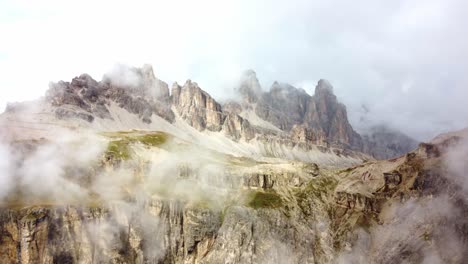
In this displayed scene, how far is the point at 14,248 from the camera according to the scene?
190 m

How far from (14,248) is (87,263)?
30.3m

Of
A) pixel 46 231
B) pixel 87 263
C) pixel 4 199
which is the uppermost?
pixel 4 199

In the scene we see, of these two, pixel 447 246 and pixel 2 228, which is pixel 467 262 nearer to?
pixel 447 246

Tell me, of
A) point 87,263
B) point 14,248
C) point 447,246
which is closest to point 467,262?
point 447,246

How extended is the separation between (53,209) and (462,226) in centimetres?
17852

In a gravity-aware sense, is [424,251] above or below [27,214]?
below

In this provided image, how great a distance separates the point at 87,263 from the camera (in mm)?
197500

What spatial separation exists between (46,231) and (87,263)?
2230cm

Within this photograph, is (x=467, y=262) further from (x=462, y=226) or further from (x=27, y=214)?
(x=27, y=214)

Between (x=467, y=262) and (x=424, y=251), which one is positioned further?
(x=424, y=251)

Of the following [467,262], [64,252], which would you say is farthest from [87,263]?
[467,262]

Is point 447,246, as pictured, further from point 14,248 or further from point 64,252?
point 14,248

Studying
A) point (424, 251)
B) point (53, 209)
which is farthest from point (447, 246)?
point (53, 209)

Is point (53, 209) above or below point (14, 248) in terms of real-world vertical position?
above
